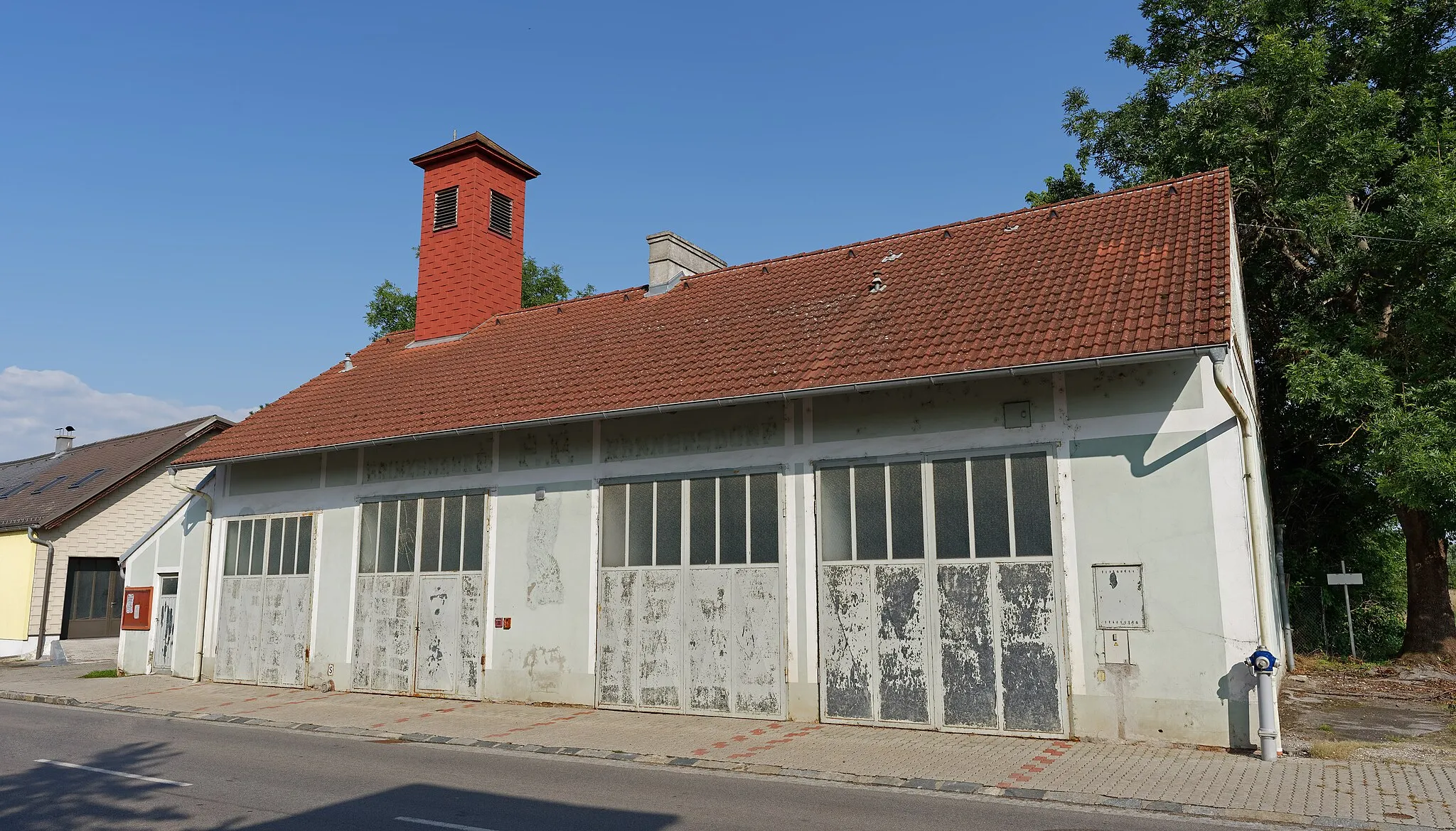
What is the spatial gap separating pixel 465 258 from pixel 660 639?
35.1 feet

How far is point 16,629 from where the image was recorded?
23.6 metres

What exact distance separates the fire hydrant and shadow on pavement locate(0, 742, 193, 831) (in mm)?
9270

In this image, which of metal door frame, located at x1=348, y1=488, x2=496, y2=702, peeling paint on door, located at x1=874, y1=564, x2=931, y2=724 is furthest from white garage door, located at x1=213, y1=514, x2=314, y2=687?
peeling paint on door, located at x1=874, y1=564, x2=931, y2=724

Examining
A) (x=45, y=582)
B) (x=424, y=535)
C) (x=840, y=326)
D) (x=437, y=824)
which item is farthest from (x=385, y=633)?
(x=45, y=582)

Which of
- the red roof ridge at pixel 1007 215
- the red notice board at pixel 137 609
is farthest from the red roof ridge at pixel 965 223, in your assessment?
the red notice board at pixel 137 609

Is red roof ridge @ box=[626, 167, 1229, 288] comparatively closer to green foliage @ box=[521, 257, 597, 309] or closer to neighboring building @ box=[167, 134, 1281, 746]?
neighboring building @ box=[167, 134, 1281, 746]

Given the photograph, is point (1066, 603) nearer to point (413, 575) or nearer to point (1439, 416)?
point (1439, 416)

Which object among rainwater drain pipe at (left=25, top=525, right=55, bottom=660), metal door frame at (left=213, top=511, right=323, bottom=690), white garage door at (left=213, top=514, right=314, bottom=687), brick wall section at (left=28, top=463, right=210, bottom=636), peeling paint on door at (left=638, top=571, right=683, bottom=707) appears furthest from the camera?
brick wall section at (left=28, top=463, right=210, bottom=636)

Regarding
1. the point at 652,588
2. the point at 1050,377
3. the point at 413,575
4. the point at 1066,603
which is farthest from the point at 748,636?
the point at 413,575

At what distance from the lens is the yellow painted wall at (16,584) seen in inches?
926

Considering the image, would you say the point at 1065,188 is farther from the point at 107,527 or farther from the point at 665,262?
the point at 107,527

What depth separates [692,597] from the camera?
41.7ft

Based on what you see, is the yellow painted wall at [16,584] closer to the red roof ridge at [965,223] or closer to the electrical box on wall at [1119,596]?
the red roof ridge at [965,223]

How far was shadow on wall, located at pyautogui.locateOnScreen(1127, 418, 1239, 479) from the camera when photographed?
393 inches
